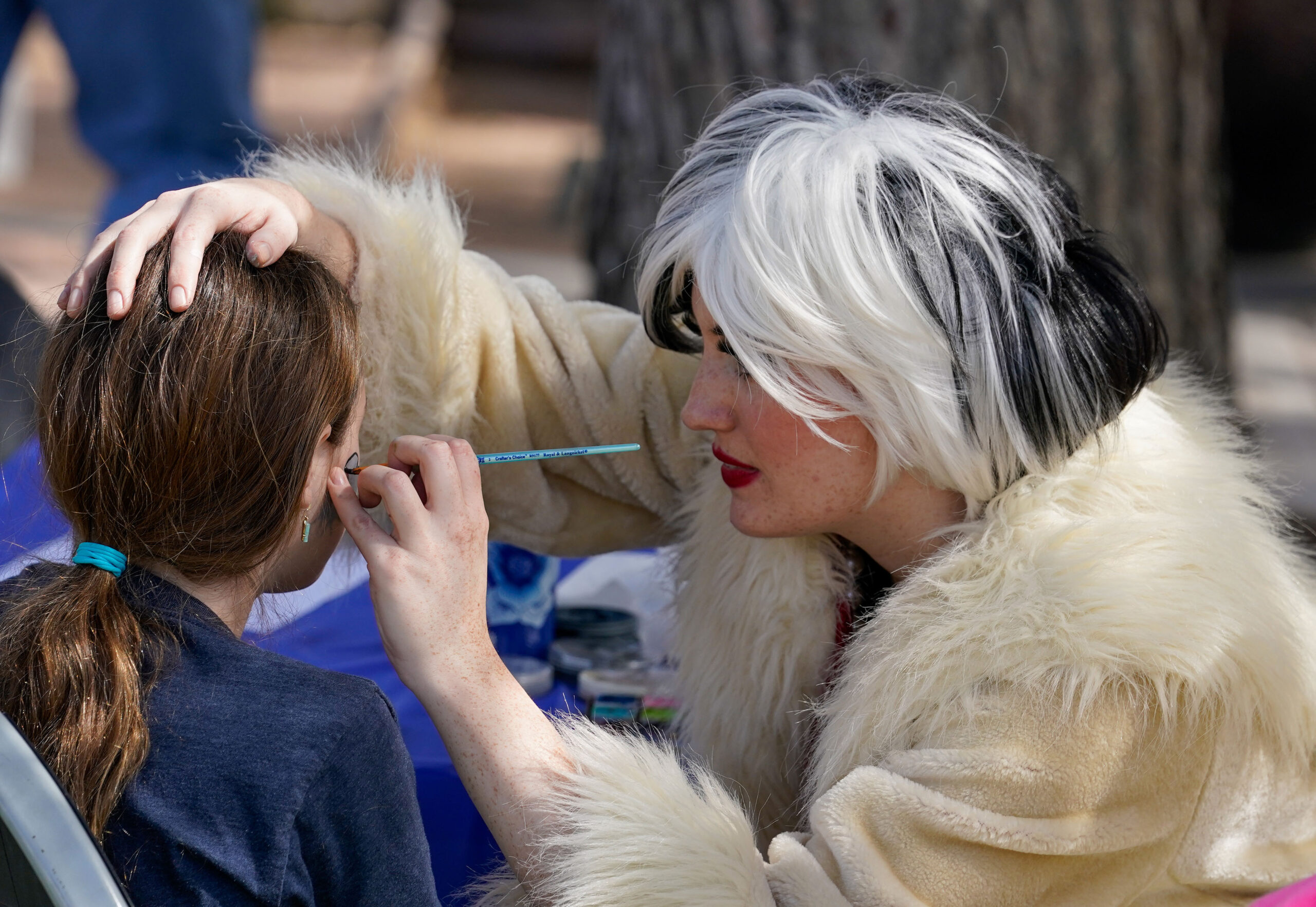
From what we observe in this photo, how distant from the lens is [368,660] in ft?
5.91

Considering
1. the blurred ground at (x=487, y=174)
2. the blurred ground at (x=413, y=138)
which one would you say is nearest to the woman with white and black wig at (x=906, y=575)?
the blurred ground at (x=487, y=174)

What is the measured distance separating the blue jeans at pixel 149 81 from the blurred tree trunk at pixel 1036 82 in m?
1.10

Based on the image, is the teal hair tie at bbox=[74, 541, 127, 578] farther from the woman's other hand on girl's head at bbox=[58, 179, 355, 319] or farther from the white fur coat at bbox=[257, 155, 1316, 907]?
the white fur coat at bbox=[257, 155, 1316, 907]

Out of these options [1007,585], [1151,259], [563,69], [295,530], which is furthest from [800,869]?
[563,69]

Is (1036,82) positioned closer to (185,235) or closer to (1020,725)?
(1020,725)

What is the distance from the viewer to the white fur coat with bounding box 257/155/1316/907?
44.7 inches

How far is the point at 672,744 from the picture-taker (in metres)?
1.33

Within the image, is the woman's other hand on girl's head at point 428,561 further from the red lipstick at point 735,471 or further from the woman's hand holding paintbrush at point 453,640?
the red lipstick at point 735,471

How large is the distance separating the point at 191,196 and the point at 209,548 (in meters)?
0.40

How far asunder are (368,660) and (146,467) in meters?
0.75

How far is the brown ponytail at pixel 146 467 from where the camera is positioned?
3.44 ft

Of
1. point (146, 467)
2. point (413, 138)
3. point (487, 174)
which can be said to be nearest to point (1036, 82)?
point (146, 467)

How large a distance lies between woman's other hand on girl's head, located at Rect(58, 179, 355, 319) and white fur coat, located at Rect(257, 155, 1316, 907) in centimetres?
62

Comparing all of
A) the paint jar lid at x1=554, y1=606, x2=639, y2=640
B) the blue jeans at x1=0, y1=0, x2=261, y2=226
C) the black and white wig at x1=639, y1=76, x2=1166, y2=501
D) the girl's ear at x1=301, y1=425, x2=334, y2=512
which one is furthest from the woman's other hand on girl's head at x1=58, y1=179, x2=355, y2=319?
the blue jeans at x1=0, y1=0, x2=261, y2=226
